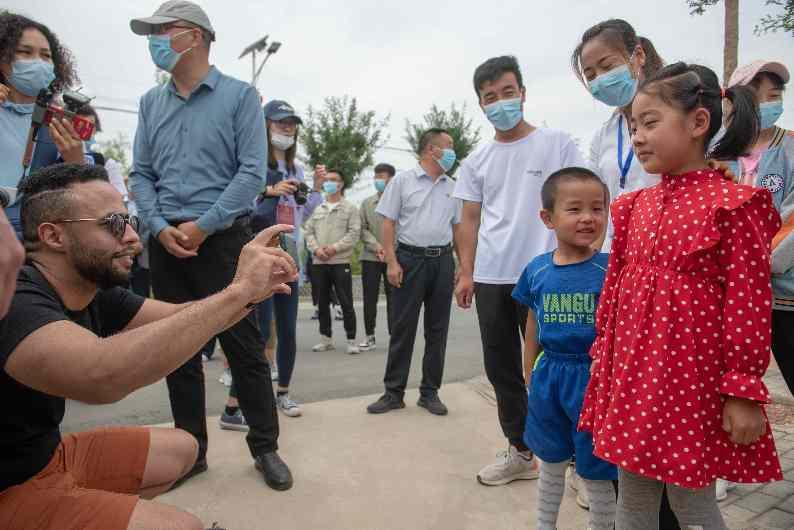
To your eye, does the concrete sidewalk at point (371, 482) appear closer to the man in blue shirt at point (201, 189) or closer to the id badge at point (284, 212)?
the man in blue shirt at point (201, 189)

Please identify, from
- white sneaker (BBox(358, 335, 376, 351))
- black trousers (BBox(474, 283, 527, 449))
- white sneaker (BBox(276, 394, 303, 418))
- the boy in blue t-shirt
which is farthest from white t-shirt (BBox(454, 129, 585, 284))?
white sneaker (BBox(358, 335, 376, 351))

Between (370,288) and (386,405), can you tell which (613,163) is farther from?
(370,288)

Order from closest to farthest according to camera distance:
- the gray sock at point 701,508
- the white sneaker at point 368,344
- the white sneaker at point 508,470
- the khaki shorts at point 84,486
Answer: the khaki shorts at point 84,486
the gray sock at point 701,508
the white sneaker at point 508,470
the white sneaker at point 368,344

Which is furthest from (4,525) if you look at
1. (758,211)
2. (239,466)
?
(758,211)

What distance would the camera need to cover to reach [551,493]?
6.83 feet

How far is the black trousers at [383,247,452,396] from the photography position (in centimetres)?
390

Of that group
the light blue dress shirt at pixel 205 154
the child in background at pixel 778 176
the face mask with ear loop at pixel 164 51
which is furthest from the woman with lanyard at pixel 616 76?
the face mask with ear loop at pixel 164 51

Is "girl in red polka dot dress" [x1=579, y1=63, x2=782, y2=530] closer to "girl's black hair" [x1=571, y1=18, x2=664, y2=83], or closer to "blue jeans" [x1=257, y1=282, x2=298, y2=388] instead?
"girl's black hair" [x1=571, y1=18, x2=664, y2=83]

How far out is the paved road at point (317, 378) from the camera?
3703 mm

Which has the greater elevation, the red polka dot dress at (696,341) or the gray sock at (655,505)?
the red polka dot dress at (696,341)

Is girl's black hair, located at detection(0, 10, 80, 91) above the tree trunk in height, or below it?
below

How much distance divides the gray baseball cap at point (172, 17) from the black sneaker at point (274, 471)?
2187mm

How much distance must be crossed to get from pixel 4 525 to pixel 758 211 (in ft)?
6.91

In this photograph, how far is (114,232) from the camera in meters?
1.74
